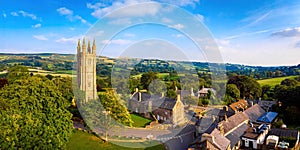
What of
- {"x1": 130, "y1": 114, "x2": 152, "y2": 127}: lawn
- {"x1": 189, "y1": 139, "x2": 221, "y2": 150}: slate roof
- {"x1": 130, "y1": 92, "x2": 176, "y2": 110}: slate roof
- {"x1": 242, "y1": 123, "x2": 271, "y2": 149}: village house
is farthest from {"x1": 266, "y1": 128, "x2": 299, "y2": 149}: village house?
{"x1": 130, "y1": 114, "x2": 152, "y2": 127}: lawn

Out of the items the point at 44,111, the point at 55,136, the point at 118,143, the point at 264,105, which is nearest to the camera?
the point at 55,136

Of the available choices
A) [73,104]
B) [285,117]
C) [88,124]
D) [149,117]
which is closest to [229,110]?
[285,117]

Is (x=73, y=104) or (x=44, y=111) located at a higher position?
(x=44, y=111)

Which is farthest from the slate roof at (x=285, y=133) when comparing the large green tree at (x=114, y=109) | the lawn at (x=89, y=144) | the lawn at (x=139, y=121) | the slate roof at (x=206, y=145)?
the large green tree at (x=114, y=109)

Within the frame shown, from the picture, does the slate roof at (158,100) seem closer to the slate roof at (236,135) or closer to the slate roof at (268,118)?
the slate roof at (236,135)

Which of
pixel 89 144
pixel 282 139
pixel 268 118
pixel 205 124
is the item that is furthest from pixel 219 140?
pixel 268 118

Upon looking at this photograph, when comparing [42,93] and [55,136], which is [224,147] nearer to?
[55,136]
